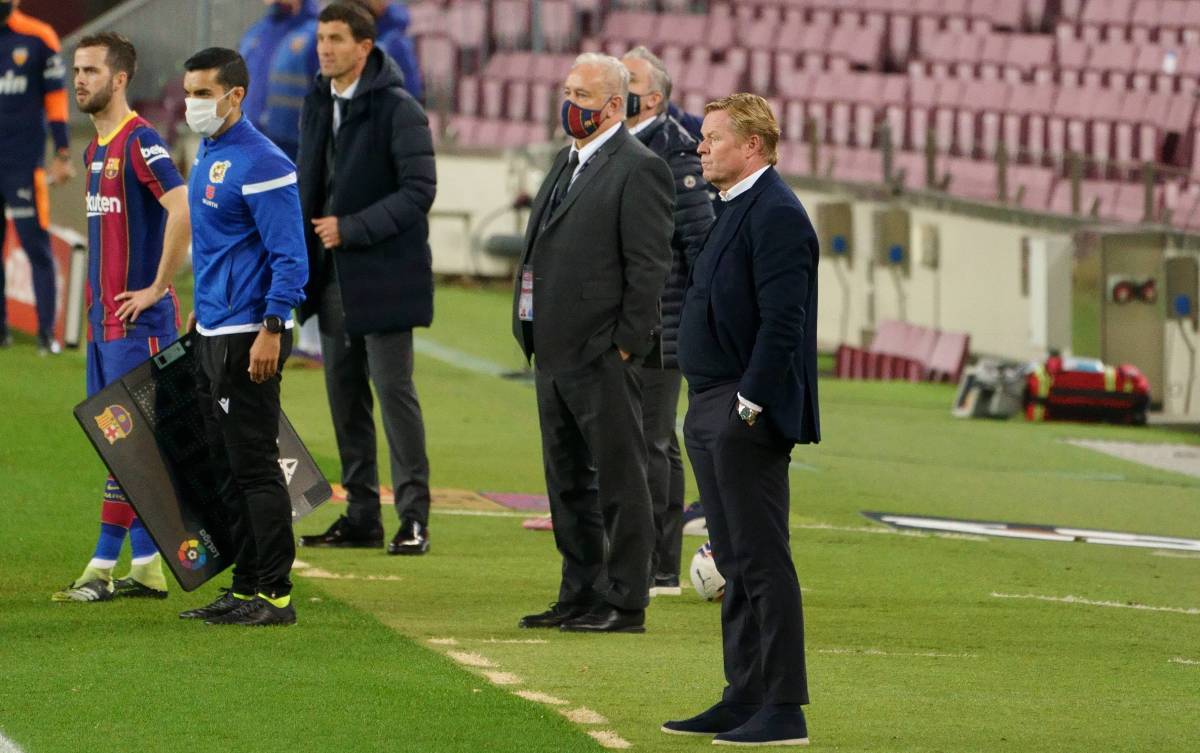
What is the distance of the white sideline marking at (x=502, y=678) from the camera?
255 inches

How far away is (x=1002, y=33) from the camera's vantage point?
2361cm

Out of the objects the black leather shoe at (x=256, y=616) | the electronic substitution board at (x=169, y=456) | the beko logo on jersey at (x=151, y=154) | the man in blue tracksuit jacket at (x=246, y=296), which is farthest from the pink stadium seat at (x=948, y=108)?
the black leather shoe at (x=256, y=616)

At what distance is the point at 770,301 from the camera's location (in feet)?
18.4

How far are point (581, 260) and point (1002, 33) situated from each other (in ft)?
56.7

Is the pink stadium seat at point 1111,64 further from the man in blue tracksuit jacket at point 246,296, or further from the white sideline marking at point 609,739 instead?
the white sideline marking at point 609,739

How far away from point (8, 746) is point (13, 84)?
9780 millimetres

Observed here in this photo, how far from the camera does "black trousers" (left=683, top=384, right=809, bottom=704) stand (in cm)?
574

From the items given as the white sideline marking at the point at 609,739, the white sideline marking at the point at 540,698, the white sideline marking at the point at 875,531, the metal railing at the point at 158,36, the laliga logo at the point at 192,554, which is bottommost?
the white sideline marking at the point at 875,531

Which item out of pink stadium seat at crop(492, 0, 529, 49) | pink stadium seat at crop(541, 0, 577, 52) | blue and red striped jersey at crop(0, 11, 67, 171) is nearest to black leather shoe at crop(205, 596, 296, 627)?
blue and red striped jersey at crop(0, 11, 67, 171)

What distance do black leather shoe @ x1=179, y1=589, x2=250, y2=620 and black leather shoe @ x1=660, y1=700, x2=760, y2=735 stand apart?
6.50 ft

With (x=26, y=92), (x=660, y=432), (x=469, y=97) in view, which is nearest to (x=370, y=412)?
(x=660, y=432)

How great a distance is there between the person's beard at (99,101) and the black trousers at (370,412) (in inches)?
65.9

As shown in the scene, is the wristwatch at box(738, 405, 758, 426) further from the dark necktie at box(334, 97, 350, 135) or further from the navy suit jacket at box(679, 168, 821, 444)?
the dark necktie at box(334, 97, 350, 135)

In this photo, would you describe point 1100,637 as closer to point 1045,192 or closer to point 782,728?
point 782,728
